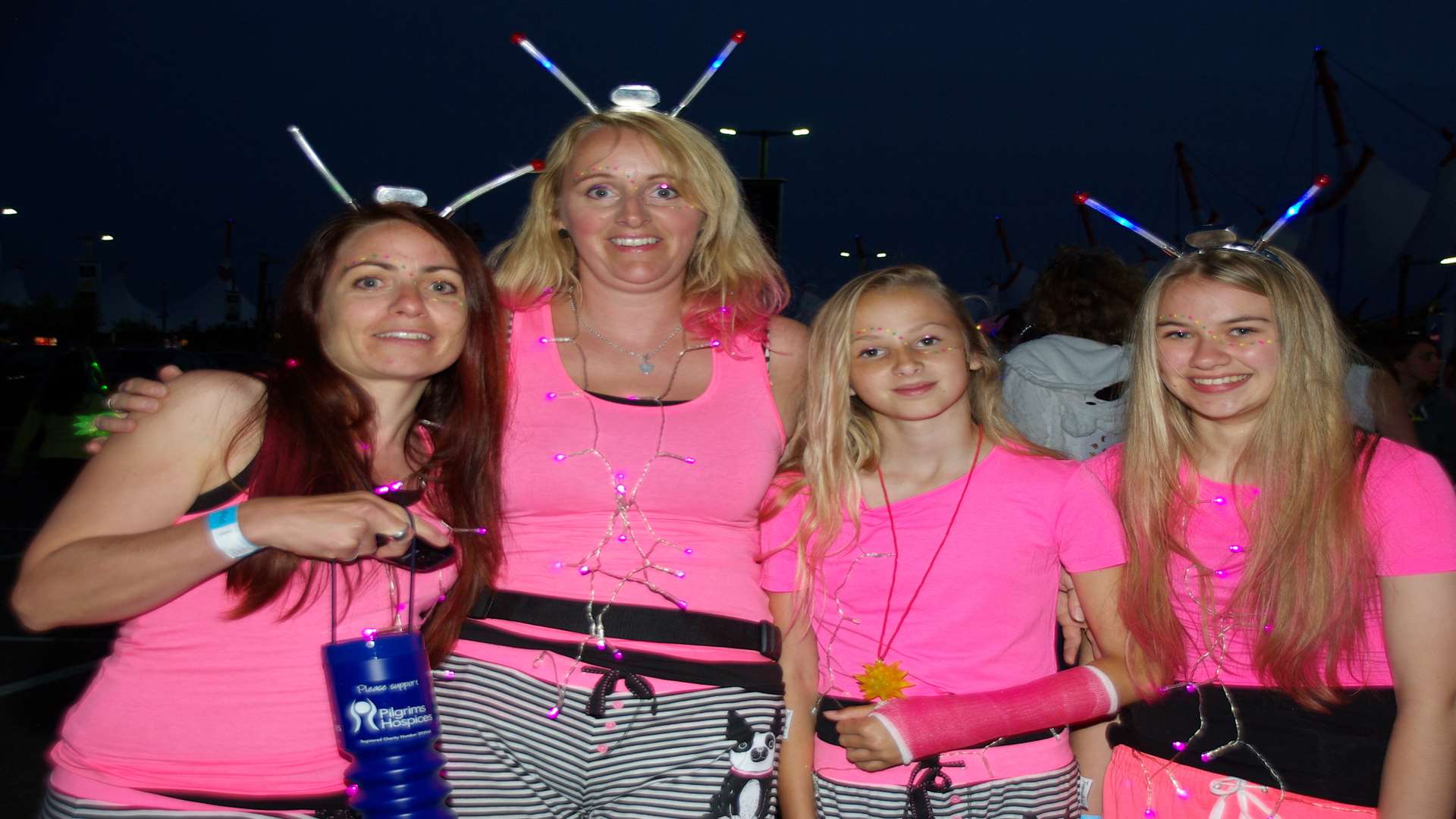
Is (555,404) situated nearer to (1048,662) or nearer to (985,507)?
(985,507)

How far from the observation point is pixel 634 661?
8.19ft

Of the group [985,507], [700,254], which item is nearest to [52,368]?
[700,254]

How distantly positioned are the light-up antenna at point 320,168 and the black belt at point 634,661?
1002mm

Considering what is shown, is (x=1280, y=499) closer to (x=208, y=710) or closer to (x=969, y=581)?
(x=969, y=581)

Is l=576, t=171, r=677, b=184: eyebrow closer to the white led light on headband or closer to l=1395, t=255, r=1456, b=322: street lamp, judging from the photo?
the white led light on headband

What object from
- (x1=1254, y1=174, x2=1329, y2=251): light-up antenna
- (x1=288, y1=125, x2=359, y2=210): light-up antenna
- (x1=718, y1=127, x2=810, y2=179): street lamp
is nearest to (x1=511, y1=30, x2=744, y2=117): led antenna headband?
(x1=288, y1=125, x2=359, y2=210): light-up antenna

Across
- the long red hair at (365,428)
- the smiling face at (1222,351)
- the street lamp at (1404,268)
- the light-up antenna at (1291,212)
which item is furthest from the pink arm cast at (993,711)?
the street lamp at (1404,268)

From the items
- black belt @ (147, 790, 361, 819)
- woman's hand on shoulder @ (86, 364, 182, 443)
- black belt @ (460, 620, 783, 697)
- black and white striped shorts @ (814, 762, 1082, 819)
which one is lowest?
black and white striped shorts @ (814, 762, 1082, 819)

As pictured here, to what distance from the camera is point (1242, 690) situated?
2.49 metres

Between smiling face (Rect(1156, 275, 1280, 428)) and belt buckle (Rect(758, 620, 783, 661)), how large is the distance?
3.62 ft

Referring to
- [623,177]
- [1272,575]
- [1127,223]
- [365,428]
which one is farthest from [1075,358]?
[365,428]

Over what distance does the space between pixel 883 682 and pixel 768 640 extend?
11.4 inches

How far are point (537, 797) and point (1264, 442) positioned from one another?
1.79 metres

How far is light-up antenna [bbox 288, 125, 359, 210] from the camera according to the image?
2.67 meters
